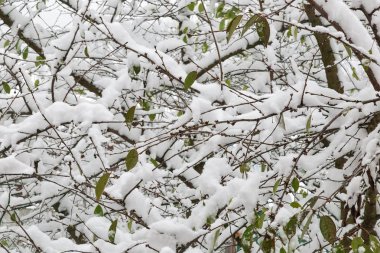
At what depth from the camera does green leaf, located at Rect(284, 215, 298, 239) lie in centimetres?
174

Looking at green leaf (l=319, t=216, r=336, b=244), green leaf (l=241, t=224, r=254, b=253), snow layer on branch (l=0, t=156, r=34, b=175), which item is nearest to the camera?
green leaf (l=319, t=216, r=336, b=244)

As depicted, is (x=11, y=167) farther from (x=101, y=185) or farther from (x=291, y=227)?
(x=291, y=227)

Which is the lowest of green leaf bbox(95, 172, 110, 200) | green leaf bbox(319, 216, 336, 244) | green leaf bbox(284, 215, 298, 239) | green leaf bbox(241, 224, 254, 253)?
green leaf bbox(319, 216, 336, 244)

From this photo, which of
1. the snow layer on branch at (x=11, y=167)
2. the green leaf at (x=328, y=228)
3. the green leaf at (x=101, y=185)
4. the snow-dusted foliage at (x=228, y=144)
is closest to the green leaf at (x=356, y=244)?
the snow-dusted foliage at (x=228, y=144)

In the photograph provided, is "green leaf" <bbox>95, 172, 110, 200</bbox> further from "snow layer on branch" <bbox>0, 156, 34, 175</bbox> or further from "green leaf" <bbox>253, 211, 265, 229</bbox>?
"snow layer on branch" <bbox>0, 156, 34, 175</bbox>

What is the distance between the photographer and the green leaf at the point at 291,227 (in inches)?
68.6

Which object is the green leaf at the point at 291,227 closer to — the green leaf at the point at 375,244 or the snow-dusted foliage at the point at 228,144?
the snow-dusted foliage at the point at 228,144

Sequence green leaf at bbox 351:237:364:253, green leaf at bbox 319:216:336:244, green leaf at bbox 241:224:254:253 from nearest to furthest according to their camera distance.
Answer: green leaf at bbox 351:237:364:253, green leaf at bbox 319:216:336:244, green leaf at bbox 241:224:254:253

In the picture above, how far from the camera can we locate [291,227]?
1747mm

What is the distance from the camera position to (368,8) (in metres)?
Result: 2.04

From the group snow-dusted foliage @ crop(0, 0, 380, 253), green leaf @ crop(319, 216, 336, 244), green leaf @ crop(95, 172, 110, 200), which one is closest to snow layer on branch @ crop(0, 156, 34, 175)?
snow-dusted foliage @ crop(0, 0, 380, 253)

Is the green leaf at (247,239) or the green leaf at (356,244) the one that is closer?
the green leaf at (356,244)

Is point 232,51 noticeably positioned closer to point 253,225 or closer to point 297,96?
point 297,96

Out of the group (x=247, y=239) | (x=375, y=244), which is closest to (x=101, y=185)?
(x=247, y=239)
